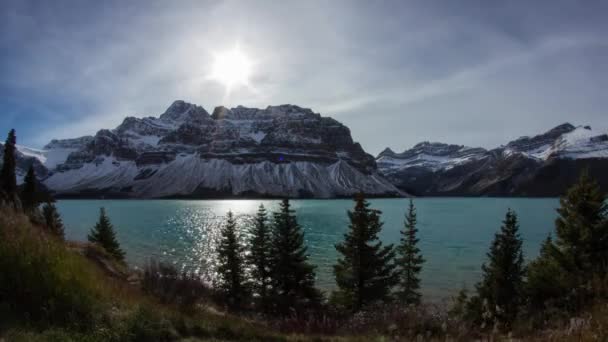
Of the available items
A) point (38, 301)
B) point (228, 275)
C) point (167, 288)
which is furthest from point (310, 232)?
point (38, 301)

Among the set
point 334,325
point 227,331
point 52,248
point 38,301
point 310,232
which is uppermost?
point 52,248

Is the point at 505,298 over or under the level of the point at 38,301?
under

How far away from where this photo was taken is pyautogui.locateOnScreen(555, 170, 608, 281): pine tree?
56.7 ft

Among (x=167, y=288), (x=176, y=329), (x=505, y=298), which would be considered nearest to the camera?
(x=176, y=329)

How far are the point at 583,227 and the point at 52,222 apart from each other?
26.2 m

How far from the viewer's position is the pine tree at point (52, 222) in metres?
12.6

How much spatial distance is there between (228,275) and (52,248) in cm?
2481

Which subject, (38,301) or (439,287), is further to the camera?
(439,287)

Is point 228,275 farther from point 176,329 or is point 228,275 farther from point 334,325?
point 176,329

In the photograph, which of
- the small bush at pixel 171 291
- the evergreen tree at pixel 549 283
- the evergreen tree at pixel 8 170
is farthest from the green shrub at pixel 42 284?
the evergreen tree at pixel 8 170

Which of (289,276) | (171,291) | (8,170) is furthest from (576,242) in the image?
(8,170)

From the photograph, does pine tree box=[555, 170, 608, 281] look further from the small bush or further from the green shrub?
the green shrub

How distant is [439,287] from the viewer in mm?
37094

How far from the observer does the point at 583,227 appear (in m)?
17.8
